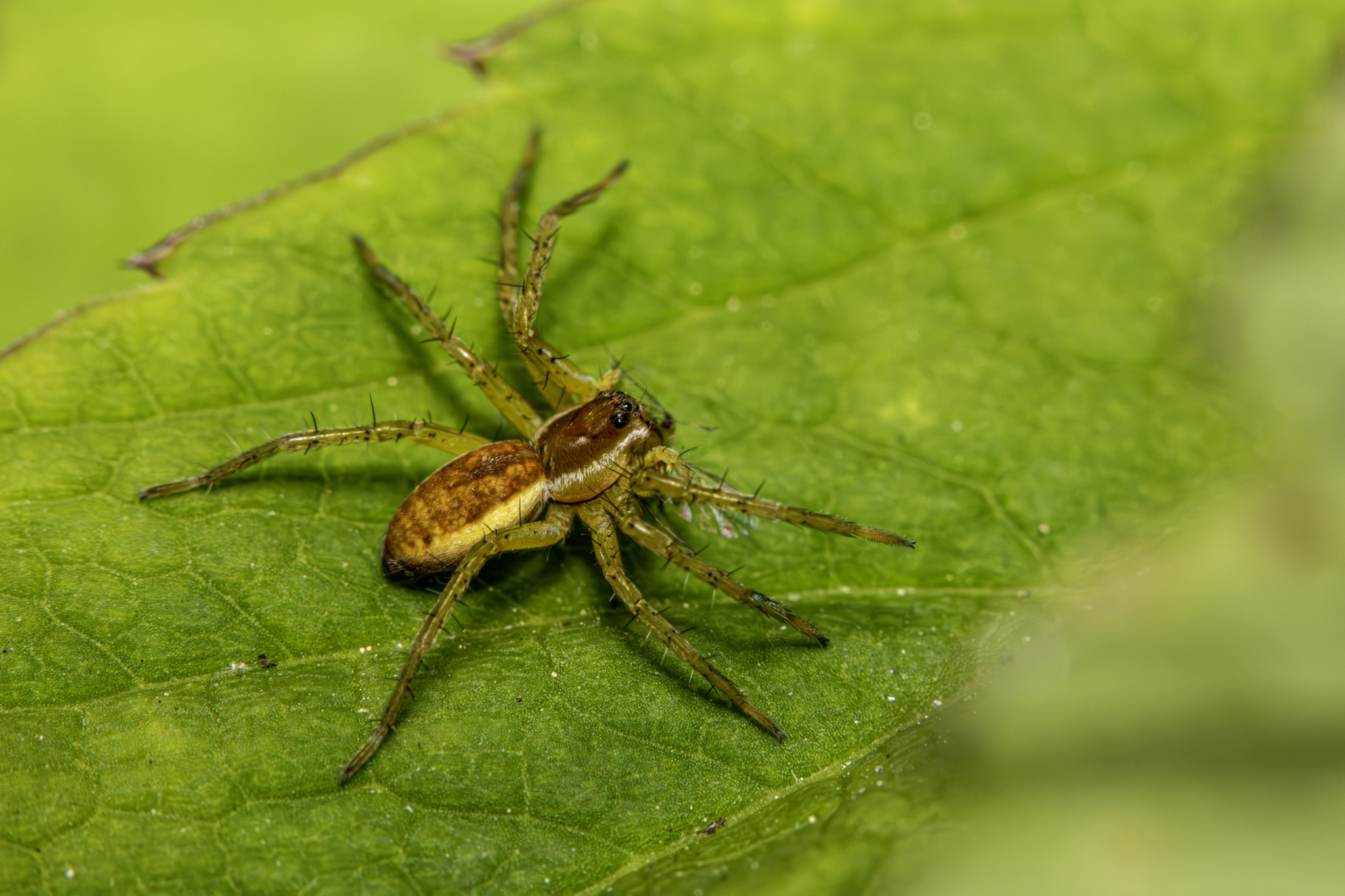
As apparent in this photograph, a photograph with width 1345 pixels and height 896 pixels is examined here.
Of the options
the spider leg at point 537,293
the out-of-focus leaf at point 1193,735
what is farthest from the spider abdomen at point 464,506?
the out-of-focus leaf at point 1193,735

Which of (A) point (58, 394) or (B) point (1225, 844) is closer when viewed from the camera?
(B) point (1225, 844)

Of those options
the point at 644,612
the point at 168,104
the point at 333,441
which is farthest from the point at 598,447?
the point at 168,104

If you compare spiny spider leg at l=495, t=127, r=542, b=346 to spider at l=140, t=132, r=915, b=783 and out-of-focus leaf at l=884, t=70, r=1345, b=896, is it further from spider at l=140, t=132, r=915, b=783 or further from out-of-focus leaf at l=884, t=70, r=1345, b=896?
out-of-focus leaf at l=884, t=70, r=1345, b=896

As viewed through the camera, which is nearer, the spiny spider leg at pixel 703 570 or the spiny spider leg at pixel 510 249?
the spiny spider leg at pixel 703 570

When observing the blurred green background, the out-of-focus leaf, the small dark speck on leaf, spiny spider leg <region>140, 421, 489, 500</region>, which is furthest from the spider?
the blurred green background

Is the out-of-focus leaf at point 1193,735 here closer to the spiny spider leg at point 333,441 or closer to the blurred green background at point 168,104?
the spiny spider leg at point 333,441

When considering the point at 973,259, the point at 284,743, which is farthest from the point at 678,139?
the point at 284,743

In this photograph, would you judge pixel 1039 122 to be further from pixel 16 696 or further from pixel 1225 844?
pixel 16 696
